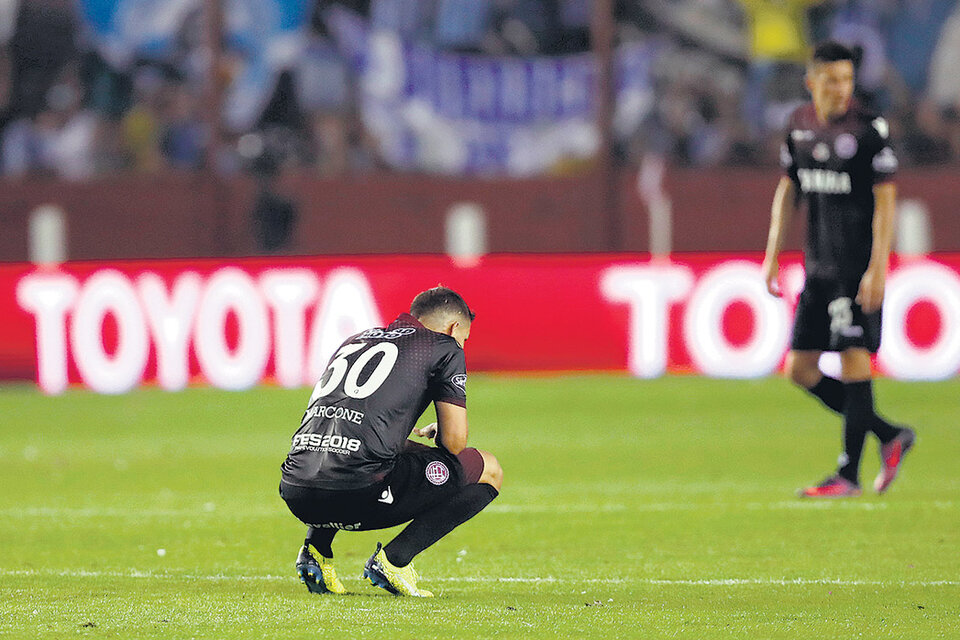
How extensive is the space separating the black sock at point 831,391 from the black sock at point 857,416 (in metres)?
0.15

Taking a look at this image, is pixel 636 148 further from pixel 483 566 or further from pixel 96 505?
pixel 483 566

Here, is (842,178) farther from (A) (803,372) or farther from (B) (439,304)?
(B) (439,304)

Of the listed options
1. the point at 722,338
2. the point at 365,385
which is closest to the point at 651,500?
the point at 365,385

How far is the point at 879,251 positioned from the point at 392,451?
319cm

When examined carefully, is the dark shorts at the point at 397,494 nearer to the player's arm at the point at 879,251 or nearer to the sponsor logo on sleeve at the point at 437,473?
the sponsor logo on sleeve at the point at 437,473

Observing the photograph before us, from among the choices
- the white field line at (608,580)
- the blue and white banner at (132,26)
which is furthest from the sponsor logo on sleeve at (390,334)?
the blue and white banner at (132,26)

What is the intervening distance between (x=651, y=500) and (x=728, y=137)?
11.6 meters

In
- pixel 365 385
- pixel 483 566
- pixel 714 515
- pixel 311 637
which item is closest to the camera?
pixel 311 637

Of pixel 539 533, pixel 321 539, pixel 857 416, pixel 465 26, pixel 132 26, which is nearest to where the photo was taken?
pixel 321 539

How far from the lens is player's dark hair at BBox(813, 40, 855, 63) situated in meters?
7.91

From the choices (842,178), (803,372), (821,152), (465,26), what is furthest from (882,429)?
(465,26)

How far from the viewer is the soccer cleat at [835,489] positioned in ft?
27.4

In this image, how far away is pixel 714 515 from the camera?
795cm

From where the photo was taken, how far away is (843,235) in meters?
8.11
